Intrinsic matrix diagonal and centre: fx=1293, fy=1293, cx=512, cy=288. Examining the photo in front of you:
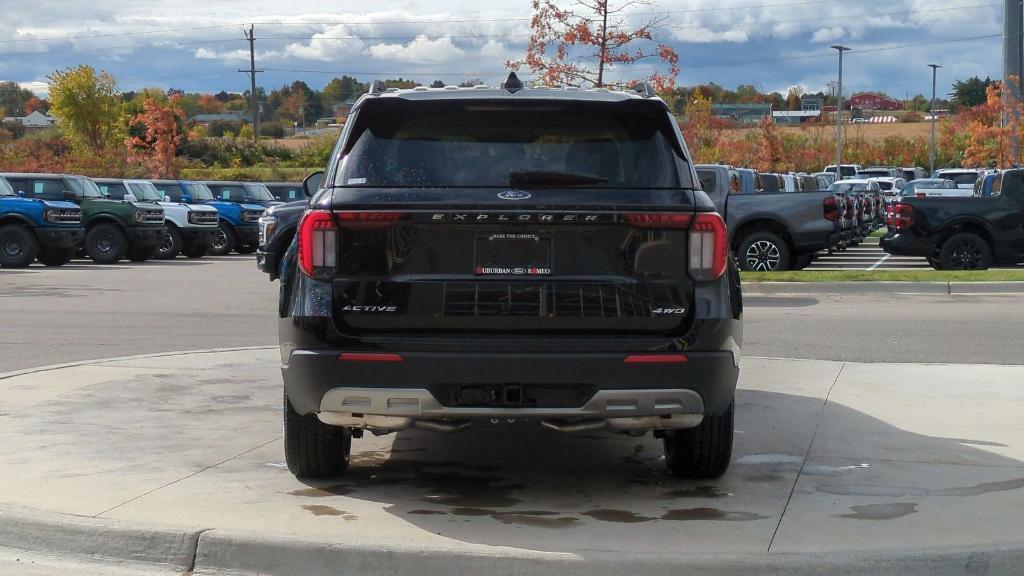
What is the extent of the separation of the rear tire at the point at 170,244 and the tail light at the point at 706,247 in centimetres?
2583

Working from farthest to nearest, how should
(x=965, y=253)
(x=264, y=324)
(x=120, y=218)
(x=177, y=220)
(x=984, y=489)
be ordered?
(x=177, y=220), (x=120, y=218), (x=965, y=253), (x=264, y=324), (x=984, y=489)

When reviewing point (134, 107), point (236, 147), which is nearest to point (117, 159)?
point (236, 147)

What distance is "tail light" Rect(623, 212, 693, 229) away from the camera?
221 inches

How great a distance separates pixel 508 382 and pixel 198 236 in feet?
85.1

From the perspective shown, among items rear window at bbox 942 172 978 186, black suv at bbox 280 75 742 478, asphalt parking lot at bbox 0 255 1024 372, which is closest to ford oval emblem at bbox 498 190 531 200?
black suv at bbox 280 75 742 478

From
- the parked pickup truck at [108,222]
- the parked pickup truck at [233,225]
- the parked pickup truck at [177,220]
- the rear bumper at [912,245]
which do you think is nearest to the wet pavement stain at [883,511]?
the rear bumper at [912,245]

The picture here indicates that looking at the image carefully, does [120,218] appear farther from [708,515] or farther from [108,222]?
[708,515]

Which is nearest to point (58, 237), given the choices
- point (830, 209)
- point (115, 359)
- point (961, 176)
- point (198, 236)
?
point (198, 236)

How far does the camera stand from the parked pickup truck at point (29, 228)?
82.0 ft

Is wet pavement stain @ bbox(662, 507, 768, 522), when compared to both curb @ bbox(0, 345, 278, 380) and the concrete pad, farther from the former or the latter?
curb @ bbox(0, 345, 278, 380)

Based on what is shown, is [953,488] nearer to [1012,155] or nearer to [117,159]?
[1012,155]

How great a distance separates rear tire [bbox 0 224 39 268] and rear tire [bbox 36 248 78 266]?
1.43ft

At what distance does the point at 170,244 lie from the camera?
3020 centimetres

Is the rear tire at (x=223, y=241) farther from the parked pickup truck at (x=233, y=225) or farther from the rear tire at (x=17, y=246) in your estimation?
the rear tire at (x=17, y=246)
